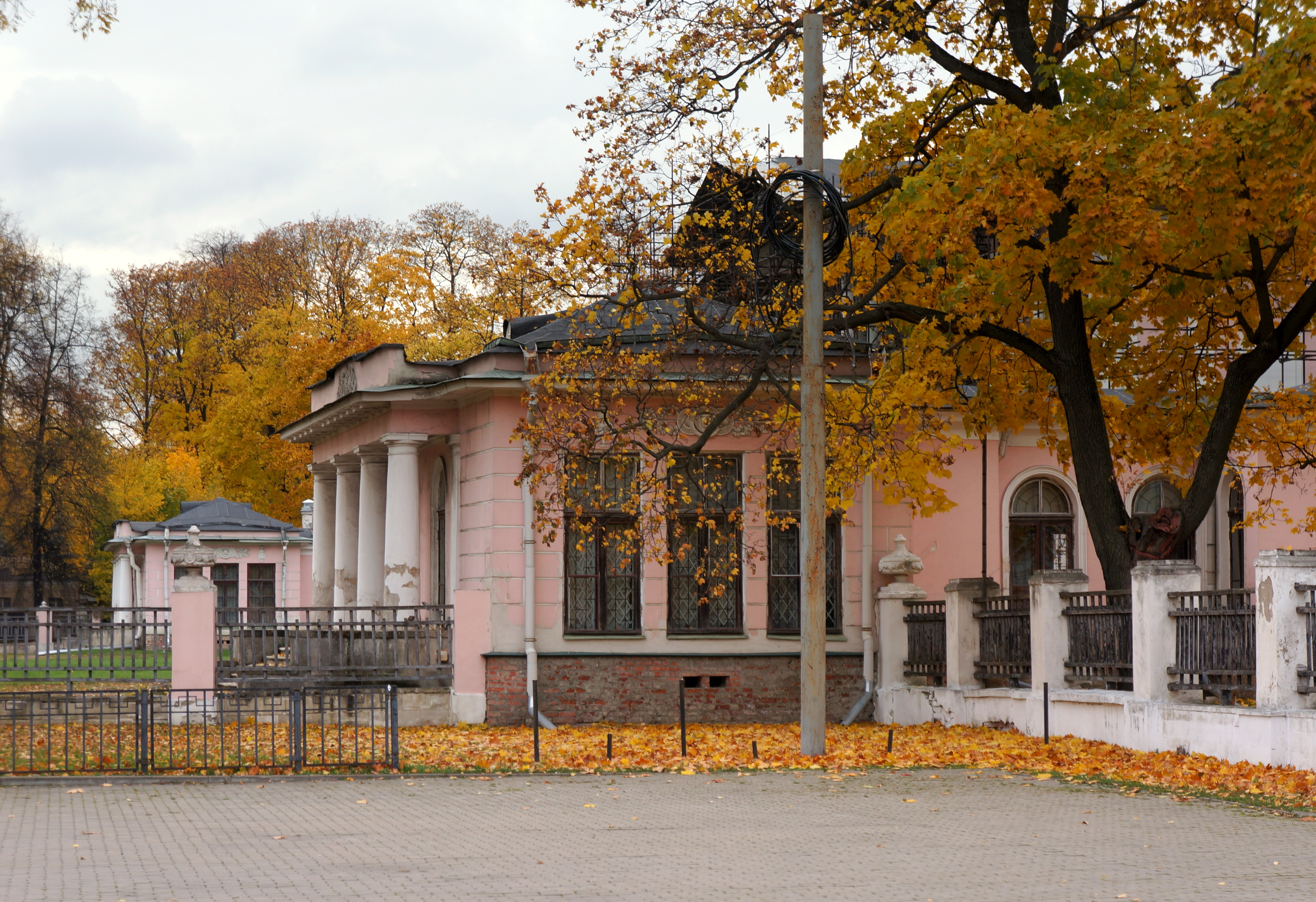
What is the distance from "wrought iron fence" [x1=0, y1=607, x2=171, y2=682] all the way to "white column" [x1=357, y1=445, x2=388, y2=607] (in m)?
3.19

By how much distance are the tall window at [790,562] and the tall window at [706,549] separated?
46cm

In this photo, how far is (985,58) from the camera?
62.1 ft

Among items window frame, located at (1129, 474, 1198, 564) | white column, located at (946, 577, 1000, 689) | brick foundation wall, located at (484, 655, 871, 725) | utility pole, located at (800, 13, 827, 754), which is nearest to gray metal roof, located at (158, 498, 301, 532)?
brick foundation wall, located at (484, 655, 871, 725)

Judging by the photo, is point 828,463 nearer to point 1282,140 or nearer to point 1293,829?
point 1282,140

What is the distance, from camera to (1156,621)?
15.0 metres

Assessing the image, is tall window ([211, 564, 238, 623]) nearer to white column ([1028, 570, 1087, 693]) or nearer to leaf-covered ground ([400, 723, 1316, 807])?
leaf-covered ground ([400, 723, 1316, 807])

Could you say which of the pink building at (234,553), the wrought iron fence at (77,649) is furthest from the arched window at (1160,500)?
the pink building at (234,553)

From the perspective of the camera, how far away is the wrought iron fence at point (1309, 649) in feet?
42.6

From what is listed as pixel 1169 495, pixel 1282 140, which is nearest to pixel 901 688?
pixel 1169 495

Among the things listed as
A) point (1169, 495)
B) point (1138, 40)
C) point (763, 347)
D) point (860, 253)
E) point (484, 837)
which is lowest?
point (484, 837)

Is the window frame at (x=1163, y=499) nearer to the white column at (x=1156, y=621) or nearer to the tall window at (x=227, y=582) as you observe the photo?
the white column at (x=1156, y=621)

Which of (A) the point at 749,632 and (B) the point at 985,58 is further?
(A) the point at 749,632

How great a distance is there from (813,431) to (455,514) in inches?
332

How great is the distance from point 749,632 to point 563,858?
12.0m
